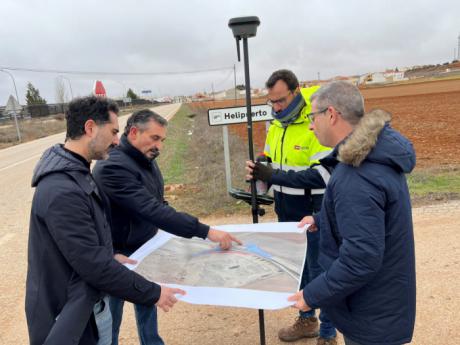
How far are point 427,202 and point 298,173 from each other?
4410 millimetres

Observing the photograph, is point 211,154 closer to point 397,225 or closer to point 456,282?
point 456,282

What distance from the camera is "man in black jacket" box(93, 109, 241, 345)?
2350 mm

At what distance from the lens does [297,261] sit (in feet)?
7.24

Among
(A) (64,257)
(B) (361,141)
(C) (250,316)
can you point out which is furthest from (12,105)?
(B) (361,141)

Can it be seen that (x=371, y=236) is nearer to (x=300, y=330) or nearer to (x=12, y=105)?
(x=300, y=330)

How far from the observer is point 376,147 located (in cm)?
157

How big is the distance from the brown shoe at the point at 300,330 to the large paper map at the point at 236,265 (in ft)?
3.77

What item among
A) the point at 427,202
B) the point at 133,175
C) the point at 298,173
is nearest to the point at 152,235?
the point at 133,175

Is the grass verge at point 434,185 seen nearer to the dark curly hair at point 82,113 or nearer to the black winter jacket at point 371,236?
the black winter jacket at point 371,236

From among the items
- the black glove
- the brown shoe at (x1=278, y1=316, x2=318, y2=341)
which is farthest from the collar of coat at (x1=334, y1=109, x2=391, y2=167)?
the brown shoe at (x1=278, y1=316, x2=318, y2=341)

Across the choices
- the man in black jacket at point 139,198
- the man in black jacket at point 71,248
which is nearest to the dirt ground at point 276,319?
the man in black jacket at point 139,198

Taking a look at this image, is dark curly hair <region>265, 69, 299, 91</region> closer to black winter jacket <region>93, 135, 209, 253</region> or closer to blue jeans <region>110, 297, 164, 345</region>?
black winter jacket <region>93, 135, 209, 253</region>

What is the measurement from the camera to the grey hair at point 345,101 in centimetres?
170

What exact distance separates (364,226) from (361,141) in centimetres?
36
